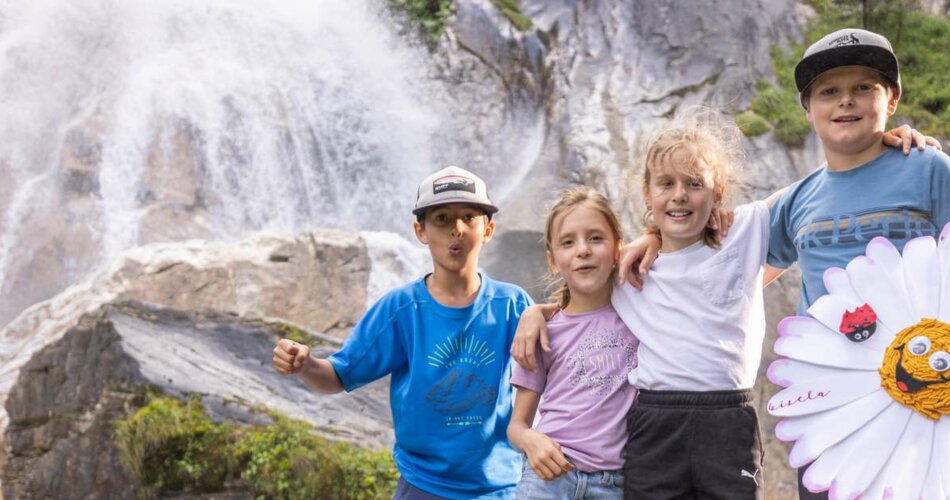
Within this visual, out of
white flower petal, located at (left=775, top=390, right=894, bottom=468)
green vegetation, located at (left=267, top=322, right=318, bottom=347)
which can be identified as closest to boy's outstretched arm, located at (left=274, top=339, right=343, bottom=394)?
white flower petal, located at (left=775, top=390, right=894, bottom=468)

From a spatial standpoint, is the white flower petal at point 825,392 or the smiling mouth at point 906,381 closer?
the smiling mouth at point 906,381

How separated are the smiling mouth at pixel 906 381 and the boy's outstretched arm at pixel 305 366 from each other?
1569 millimetres

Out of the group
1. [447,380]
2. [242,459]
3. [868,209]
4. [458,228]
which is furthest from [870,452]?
[242,459]

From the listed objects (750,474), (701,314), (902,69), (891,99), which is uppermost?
(902,69)

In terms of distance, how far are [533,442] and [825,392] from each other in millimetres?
729

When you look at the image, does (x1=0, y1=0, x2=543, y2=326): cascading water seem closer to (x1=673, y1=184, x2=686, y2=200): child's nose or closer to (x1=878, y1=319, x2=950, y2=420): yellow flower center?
(x1=673, y1=184, x2=686, y2=200): child's nose

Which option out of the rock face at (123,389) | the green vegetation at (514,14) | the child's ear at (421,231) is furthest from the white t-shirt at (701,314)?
the green vegetation at (514,14)

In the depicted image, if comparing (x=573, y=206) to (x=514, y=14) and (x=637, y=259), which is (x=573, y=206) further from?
(x=514, y=14)

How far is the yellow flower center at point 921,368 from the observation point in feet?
6.57

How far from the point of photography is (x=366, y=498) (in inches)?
191

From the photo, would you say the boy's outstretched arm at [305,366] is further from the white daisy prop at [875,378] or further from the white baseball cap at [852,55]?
the white baseball cap at [852,55]

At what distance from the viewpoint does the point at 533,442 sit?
239cm

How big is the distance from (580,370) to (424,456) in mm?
613

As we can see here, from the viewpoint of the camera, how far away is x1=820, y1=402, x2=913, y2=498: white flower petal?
2023 millimetres
